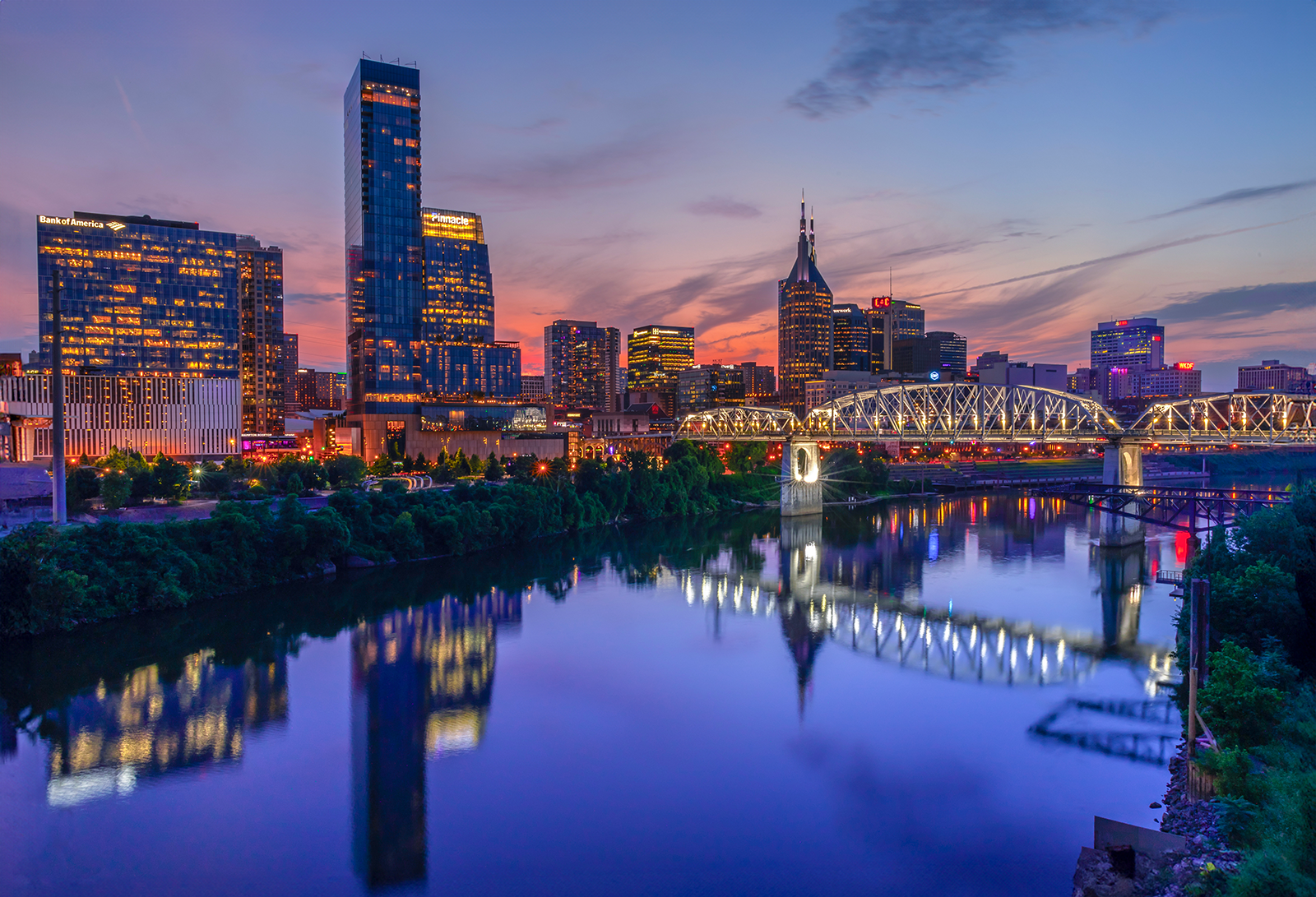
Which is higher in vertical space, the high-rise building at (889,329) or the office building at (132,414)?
the high-rise building at (889,329)

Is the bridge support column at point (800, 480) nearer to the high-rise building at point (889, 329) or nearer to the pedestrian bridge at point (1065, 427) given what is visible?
the pedestrian bridge at point (1065, 427)

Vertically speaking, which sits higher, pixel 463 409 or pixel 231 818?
pixel 463 409

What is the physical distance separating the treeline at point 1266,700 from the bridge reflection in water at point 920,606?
4.00m

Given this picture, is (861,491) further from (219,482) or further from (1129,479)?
(219,482)

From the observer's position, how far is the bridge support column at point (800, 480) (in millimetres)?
61875

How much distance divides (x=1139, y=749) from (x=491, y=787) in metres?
13.9

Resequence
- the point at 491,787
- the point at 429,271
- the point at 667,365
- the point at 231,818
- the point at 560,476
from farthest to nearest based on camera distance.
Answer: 1. the point at 667,365
2. the point at 429,271
3. the point at 560,476
4. the point at 491,787
5. the point at 231,818

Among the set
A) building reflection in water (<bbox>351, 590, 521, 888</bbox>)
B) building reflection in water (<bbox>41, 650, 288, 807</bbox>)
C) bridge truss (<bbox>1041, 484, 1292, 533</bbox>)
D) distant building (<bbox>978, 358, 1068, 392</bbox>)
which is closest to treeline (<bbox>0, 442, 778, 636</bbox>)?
building reflection in water (<bbox>41, 650, 288, 807</bbox>)

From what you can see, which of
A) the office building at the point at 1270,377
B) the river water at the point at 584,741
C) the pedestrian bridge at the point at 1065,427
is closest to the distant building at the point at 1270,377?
the office building at the point at 1270,377

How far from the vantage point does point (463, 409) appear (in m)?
78.5

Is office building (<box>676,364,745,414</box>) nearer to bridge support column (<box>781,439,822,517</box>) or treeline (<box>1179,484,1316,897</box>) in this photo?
bridge support column (<box>781,439,822,517</box>)

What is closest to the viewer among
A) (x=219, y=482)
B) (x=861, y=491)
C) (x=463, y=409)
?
(x=219, y=482)

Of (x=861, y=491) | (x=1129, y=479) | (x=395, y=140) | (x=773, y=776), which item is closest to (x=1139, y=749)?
(x=773, y=776)

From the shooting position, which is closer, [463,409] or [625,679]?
[625,679]
